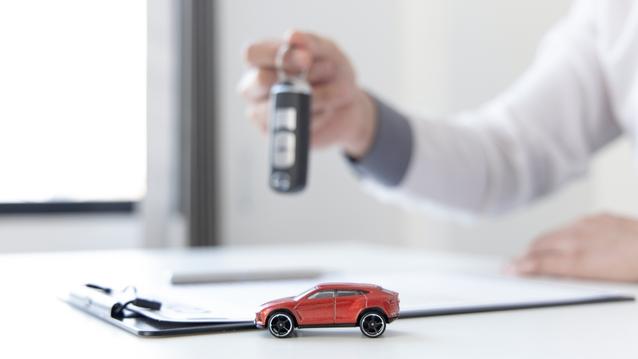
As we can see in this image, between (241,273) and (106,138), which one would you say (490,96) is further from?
(241,273)

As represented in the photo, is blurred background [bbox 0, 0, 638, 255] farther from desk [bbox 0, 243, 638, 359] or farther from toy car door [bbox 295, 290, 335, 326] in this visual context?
toy car door [bbox 295, 290, 335, 326]

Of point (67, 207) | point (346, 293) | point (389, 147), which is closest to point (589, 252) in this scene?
point (389, 147)

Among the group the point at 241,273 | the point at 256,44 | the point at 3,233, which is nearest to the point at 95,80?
the point at 3,233

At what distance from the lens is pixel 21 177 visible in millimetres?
2258

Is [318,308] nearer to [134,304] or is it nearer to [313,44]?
[134,304]

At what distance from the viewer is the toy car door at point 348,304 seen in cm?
41

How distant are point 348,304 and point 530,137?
2.70ft

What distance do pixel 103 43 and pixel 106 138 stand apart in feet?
0.93

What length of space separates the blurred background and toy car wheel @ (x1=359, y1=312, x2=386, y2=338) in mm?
1827

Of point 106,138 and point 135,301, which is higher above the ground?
point 106,138

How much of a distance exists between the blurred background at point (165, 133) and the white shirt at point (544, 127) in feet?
3.25

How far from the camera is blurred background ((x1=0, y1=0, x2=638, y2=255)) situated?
7.30 ft

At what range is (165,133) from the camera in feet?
7.45

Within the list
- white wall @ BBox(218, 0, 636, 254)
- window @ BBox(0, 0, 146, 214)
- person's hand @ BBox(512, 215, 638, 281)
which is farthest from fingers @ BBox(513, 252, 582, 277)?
window @ BBox(0, 0, 146, 214)
